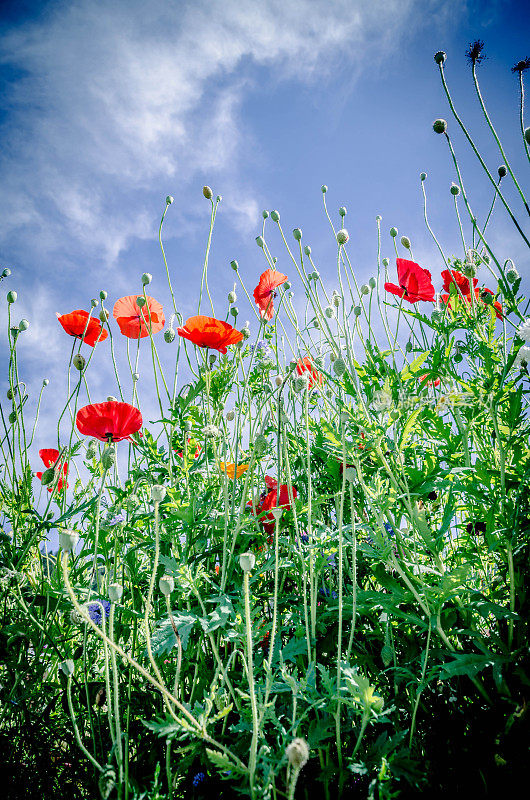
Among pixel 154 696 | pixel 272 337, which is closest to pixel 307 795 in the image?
pixel 154 696

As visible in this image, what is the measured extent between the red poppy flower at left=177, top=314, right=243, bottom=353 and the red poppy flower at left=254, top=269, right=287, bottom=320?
0.24 meters

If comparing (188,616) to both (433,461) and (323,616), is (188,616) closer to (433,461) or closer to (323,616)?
(323,616)

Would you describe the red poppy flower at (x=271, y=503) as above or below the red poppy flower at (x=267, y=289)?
below

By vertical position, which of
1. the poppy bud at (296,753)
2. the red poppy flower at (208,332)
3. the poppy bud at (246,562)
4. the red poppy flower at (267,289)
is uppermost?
the red poppy flower at (267,289)

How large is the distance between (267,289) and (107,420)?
82cm

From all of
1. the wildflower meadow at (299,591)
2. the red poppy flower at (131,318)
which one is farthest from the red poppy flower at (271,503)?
the red poppy flower at (131,318)

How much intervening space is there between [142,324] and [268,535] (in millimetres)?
967

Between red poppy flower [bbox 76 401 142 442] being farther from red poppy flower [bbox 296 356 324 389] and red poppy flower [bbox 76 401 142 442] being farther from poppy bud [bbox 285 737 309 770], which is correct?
poppy bud [bbox 285 737 309 770]

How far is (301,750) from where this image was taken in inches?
24.8

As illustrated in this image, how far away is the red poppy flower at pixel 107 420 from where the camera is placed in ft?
4.88

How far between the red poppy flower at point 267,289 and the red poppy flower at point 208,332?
24 cm

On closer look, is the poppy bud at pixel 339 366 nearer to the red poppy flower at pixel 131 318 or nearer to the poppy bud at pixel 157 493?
the poppy bud at pixel 157 493

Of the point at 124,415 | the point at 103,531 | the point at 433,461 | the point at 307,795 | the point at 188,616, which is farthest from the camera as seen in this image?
the point at 103,531

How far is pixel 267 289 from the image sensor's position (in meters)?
1.90
